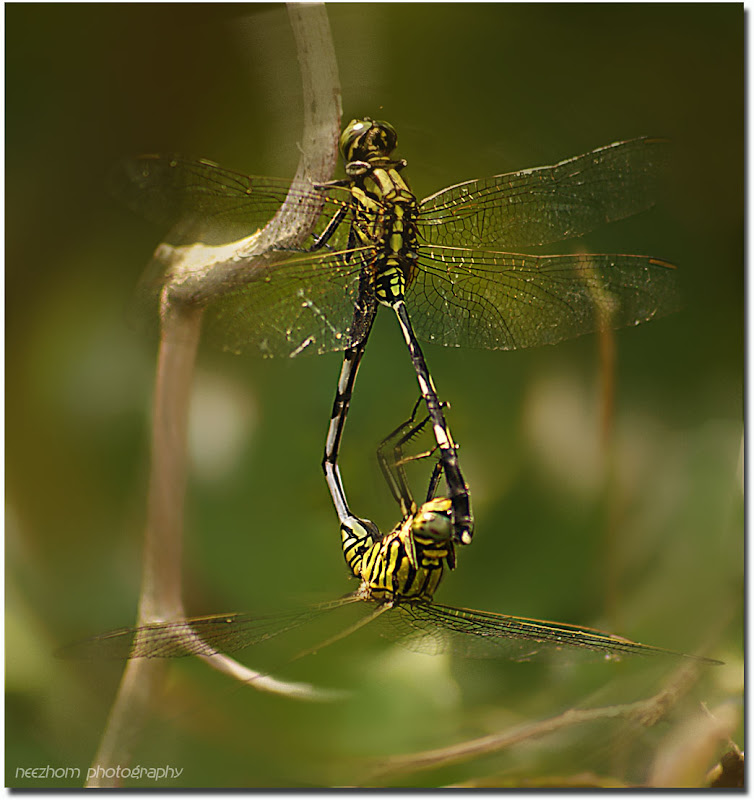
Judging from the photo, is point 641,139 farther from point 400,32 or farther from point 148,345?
point 148,345

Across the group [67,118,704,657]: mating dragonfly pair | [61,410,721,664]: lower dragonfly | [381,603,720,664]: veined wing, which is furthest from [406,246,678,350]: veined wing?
[381,603,720,664]: veined wing

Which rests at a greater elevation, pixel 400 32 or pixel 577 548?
pixel 400 32

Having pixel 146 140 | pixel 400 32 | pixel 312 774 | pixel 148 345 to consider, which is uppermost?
pixel 400 32

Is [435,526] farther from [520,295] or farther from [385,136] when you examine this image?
[385,136]

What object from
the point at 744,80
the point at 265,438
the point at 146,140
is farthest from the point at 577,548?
the point at 146,140

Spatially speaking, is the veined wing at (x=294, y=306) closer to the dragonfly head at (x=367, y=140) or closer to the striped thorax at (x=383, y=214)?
the striped thorax at (x=383, y=214)

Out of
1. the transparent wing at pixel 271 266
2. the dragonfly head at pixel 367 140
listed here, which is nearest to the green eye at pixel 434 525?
the transparent wing at pixel 271 266

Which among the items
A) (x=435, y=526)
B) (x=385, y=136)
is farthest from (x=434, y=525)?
(x=385, y=136)
